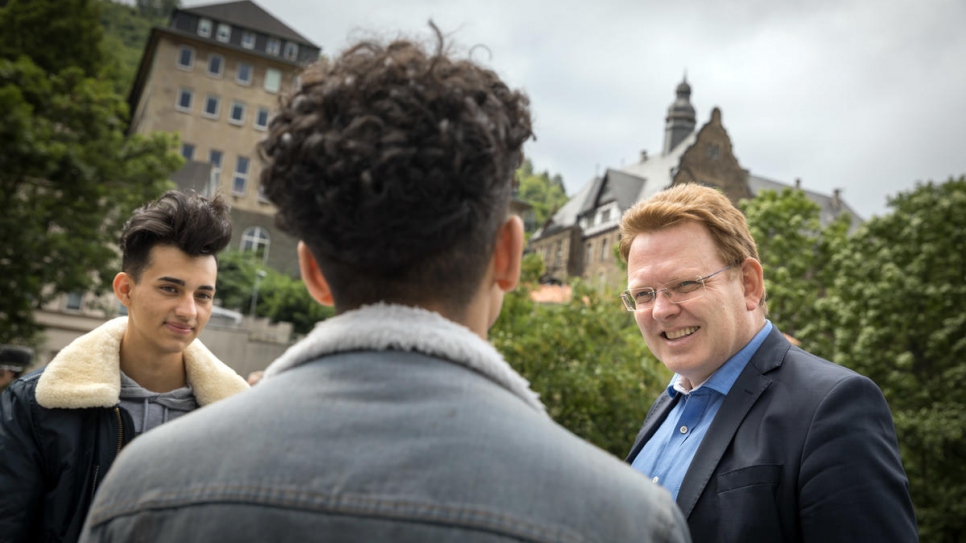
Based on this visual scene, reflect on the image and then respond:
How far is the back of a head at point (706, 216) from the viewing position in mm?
3283

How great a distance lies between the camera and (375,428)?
1342 millimetres

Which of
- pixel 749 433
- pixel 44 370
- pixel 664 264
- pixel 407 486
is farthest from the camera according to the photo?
pixel 664 264

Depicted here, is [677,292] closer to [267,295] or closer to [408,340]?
[408,340]

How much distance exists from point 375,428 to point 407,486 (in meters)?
0.11

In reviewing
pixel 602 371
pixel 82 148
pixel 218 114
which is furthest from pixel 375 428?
pixel 218 114

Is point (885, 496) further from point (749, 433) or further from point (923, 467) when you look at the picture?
point (923, 467)

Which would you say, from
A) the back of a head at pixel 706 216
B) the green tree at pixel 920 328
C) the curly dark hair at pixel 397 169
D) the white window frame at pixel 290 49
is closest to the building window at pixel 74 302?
the white window frame at pixel 290 49

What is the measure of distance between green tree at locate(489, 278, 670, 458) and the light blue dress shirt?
17.9 m

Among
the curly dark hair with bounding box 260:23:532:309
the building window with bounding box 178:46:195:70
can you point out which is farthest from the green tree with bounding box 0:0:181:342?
the building window with bounding box 178:46:195:70

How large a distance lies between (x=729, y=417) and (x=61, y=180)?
24.0 meters

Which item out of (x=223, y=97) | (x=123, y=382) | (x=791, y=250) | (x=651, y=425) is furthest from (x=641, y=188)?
(x=123, y=382)

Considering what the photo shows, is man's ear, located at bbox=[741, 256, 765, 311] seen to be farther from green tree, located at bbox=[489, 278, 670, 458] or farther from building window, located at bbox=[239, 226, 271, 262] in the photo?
building window, located at bbox=[239, 226, 271, 262]

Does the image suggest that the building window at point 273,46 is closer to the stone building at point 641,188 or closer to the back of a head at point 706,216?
the stone building at point 641,188

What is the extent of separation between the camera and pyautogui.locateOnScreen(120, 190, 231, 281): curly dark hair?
343cm
